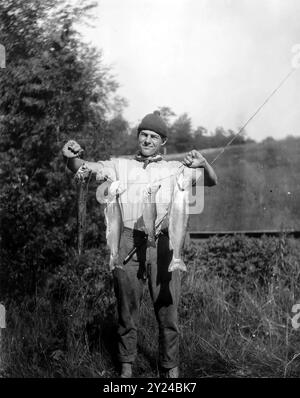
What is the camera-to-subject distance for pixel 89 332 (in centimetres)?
583

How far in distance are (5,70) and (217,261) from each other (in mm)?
4218

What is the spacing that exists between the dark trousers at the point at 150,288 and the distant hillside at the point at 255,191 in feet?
26.7

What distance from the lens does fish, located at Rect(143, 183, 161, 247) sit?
13.4 feet

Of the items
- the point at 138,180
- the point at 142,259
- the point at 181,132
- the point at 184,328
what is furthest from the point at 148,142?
the point at 181,132

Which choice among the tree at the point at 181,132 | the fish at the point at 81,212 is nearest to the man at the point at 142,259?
the fish at the point at 81,212

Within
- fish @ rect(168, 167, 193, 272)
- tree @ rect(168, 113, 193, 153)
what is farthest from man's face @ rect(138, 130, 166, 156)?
tree @ rect(168, 113, 193, 153)

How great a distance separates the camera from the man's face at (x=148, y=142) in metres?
4.59

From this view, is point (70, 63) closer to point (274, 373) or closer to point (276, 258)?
point (276, 258)

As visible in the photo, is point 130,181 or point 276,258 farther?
point 276,258

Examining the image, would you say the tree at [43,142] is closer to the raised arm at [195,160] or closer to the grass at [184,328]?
the grass at [184,328]

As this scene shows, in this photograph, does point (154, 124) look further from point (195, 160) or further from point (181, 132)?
point (181, 132)

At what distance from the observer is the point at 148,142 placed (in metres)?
4.60

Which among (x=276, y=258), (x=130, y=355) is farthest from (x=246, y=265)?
(x=130, y=355)
